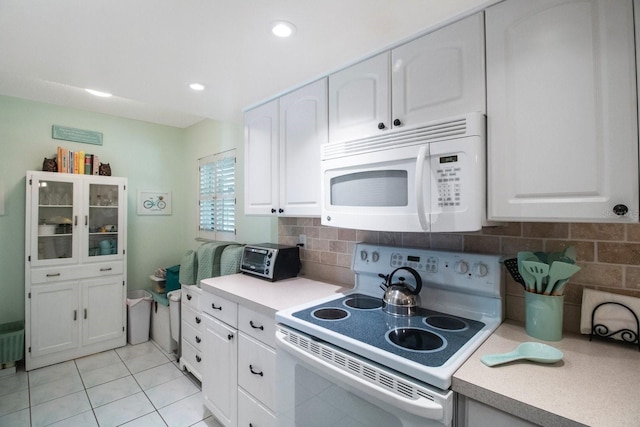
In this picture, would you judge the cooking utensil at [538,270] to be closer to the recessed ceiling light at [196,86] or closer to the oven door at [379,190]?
the oven door at [379,190]

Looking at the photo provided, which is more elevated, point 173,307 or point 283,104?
point 283,104

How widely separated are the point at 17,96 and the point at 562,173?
14.1 ft

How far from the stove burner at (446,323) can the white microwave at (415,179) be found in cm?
41

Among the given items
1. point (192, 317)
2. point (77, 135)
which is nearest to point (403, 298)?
point (192, 317)

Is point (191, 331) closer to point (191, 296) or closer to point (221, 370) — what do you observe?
point (191, 296)

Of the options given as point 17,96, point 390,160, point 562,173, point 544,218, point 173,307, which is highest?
point 17,96

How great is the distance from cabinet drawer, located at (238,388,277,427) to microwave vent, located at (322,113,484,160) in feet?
4.54

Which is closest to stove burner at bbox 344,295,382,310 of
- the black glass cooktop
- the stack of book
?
the black glass cooktop

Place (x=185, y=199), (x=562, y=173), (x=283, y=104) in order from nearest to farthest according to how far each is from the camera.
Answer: (x=562, y=173) → (x=283, y=104) → (x=185, y=199)

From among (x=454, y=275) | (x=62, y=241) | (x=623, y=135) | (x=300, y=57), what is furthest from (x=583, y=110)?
(x=62, y=241)

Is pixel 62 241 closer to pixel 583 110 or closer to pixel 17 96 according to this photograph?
pixel 17 96

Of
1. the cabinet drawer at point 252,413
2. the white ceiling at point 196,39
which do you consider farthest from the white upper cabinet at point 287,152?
the cabinet drawer at point 252,413

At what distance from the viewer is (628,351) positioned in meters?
1.00

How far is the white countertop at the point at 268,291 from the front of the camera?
60.7 inches
